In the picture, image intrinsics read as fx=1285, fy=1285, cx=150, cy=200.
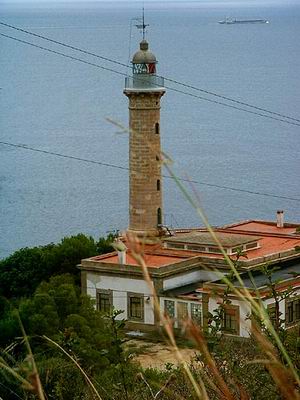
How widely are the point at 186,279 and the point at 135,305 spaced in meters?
0.96

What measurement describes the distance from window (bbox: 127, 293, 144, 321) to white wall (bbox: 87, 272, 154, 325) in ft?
0.21

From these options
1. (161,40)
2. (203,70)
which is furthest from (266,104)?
(161,40)

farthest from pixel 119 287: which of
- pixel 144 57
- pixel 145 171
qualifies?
pixel 144 57

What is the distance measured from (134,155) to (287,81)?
72.6 metres

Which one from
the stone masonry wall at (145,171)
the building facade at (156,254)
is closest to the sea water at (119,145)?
the stone masonry wall at (145,171)

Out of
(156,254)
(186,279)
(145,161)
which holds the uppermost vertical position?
(145,161)

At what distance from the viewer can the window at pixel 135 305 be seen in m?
19.7

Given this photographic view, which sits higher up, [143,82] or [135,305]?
Answer: [143,82]

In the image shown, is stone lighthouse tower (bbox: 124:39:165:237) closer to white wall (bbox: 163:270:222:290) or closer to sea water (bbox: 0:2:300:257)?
sea water (bbox: 0:2:300:257)

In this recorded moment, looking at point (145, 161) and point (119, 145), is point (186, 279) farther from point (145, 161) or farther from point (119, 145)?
point (119, 145)

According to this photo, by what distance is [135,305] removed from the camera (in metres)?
19.8

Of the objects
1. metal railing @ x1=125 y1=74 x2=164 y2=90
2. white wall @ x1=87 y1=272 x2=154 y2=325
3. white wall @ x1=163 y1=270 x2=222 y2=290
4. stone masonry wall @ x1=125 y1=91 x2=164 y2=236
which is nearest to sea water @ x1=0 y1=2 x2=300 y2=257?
stone masonry wall @ x1=125 y1=91 x2=164 y2=236

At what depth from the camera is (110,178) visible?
160ft

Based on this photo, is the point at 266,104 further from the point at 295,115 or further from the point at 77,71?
the point at 77,71
